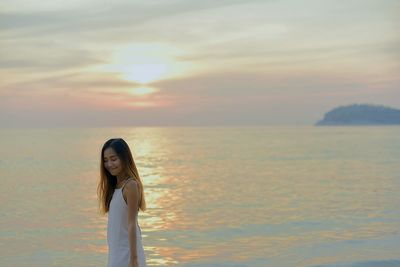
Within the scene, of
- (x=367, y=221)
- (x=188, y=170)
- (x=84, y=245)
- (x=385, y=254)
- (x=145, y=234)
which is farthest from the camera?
(x=188, y=170)

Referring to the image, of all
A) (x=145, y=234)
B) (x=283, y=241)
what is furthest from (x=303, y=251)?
(x=145, y=234)

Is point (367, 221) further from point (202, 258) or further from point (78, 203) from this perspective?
point (78, 203)

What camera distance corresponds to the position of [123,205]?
4.63 m

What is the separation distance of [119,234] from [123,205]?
0.76 feet

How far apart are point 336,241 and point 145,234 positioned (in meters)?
5.68

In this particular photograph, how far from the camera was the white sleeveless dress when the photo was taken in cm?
464

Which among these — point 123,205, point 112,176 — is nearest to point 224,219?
point 112,176

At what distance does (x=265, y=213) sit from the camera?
23609 millimetres

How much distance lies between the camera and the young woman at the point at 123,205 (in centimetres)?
459

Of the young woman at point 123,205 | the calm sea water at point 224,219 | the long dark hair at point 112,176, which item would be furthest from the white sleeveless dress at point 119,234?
the calm sea water at point 224,219

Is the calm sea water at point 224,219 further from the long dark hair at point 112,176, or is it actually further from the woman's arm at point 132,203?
the woman's arm at point 132,203

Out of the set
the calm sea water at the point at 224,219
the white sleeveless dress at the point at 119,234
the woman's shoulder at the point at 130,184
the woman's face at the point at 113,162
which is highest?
the woman's face at the point at 113,162

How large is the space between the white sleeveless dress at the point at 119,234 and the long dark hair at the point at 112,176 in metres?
0.11

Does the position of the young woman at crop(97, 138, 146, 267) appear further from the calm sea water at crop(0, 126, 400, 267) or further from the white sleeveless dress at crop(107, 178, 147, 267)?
the calm sea water at crop(0, 126, 400, 267)
